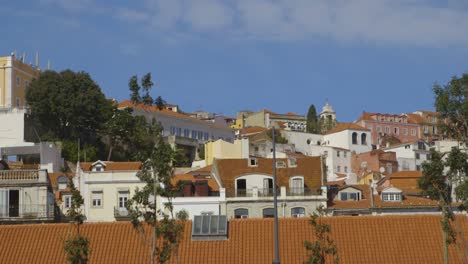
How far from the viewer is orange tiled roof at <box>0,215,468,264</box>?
57.5 meters

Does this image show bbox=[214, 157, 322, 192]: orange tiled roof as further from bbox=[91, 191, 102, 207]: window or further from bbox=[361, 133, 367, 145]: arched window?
bbox=[361, 133, 367, 145]: arched window

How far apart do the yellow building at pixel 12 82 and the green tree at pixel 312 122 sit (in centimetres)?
6263

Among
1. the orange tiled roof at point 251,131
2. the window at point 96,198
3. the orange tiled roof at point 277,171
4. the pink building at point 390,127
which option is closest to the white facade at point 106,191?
the window at point 96,198

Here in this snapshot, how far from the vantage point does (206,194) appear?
83.2 meters

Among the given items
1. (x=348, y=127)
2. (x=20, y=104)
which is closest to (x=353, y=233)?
(x=20, y=104)

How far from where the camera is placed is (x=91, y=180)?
274 ft

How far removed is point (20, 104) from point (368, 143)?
58186mm

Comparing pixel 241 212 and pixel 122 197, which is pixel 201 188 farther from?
pixel 122 197

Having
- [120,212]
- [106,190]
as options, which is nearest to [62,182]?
[106,190]

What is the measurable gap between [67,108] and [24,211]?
4587cm

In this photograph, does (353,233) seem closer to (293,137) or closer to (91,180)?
(91,180)

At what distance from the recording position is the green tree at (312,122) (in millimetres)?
184750

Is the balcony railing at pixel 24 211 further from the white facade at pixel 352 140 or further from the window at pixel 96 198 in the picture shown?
the white facade at pixel 352 140

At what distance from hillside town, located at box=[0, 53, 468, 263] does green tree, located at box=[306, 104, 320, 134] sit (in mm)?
30690
